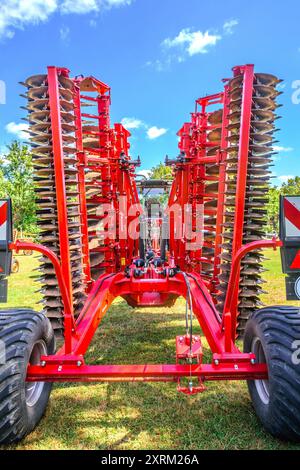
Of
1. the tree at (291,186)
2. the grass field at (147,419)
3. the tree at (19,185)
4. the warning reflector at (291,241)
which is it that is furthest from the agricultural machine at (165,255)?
the tree at (291,186)

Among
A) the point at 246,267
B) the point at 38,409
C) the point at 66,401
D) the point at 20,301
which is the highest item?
the point at 246,267

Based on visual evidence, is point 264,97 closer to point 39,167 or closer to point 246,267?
point 246,267

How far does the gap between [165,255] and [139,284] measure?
2256 mm

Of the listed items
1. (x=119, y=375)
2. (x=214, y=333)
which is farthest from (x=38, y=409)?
(x=214, y=333)

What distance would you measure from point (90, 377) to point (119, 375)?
9.1 inches

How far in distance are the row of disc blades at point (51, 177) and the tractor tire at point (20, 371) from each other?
35.2 inches

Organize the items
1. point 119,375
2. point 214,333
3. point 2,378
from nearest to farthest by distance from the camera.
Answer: point 2,378, point 119,375, point 214,333

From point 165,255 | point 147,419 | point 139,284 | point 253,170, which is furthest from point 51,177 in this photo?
point 165,255

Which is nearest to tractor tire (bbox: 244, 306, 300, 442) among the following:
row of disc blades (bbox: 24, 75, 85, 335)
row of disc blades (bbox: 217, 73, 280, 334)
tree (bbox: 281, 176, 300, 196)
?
row of disc blades (bbox: 217, 73, 280, 334)

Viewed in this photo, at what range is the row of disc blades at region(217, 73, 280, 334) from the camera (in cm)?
341

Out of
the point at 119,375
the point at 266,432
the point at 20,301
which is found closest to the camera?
the point at 119,375

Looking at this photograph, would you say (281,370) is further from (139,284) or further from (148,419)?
(139,284)

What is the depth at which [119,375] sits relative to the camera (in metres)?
2.46
